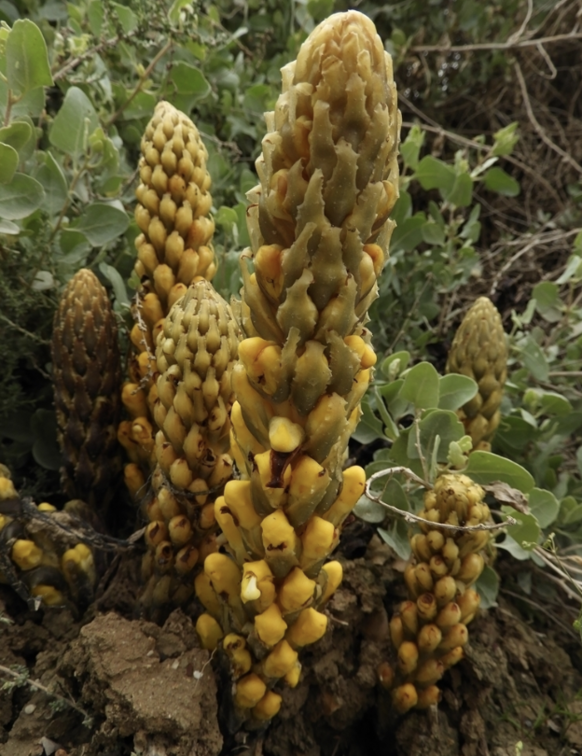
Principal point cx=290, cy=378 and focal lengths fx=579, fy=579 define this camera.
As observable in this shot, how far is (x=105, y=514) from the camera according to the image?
1.41 meters

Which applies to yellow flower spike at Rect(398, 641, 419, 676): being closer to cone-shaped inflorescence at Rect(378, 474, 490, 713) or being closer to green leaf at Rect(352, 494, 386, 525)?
cone-shaped inflorescence at Rect(378, 474, 490, 713)

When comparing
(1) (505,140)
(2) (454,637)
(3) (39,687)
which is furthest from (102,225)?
(1) (505,140)

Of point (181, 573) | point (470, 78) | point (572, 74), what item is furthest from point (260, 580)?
point (572, 74)

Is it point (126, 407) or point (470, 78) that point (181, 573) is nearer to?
point (126, 407)

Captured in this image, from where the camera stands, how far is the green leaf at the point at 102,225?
148 cm

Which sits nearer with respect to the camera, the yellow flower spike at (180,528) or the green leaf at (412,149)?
the yellow flower spike at (180,528)

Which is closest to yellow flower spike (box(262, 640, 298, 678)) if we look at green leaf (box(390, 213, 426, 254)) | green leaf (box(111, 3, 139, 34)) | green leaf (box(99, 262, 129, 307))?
green leaf (box(99, 262, 129, 307))

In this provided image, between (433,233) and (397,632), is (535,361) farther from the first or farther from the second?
(397,632)

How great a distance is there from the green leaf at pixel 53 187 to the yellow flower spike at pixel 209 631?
41.3 inches

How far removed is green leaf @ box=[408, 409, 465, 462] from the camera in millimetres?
1353

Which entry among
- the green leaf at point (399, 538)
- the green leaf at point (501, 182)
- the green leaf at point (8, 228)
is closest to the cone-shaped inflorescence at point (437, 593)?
the green leaf at point (399, 538)

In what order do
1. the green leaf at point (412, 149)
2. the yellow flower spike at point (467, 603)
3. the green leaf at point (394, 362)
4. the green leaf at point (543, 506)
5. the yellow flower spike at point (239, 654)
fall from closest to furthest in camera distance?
the yellow flower spike at point (239, 654)
the yellow flower spike at point (467, 603)
the green leaf at point (543, 506)
the green leaf at point (394, 362)
the green leaf at point (412, 149)

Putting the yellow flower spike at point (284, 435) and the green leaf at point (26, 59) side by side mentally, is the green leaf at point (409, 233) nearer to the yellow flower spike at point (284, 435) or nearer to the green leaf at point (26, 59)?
the green leaf at point (26, 59)

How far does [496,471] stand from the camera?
4.39 feet
